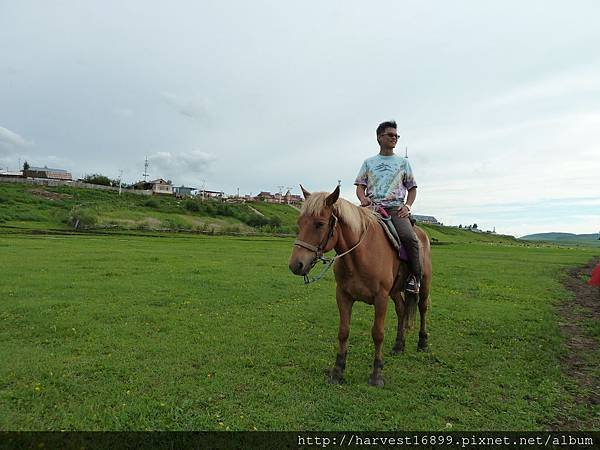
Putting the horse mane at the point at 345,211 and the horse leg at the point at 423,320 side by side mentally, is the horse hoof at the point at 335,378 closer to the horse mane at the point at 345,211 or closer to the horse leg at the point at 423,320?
the horse mane at the point at 345,211

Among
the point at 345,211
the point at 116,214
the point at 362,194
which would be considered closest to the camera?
the point at 345,211

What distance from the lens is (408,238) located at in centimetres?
619

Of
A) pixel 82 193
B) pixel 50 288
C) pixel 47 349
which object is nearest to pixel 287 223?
pixel 82 193

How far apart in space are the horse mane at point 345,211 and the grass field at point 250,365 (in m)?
2.40

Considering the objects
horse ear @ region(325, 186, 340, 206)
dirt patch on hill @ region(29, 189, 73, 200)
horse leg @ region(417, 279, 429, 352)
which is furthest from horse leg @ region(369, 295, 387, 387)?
dirt patch on hill @ region(29, 189, 73, 200)

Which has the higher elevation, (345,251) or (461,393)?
(345,251)

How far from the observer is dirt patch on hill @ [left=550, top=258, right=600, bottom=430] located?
4.69m

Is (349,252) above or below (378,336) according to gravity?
above

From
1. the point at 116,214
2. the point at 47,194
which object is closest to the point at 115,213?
the point at 116,214

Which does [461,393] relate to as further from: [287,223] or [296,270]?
[287,223]

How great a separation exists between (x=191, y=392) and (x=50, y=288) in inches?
379

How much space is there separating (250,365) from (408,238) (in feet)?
11.1

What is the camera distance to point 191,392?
5078mm

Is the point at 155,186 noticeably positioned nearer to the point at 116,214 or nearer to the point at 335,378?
the point at 116,214
